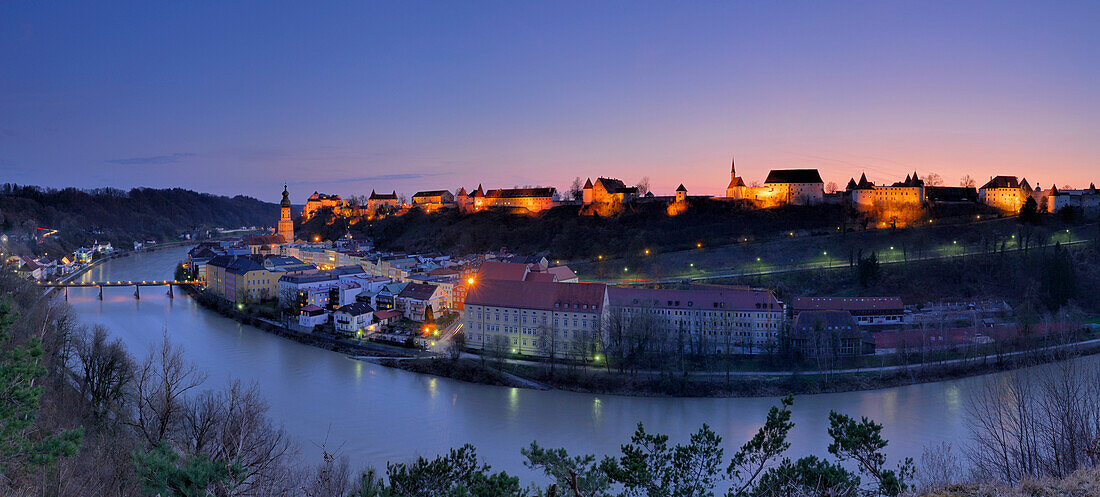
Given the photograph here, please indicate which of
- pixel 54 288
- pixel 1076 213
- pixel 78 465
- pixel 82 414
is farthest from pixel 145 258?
pixel 1076 213

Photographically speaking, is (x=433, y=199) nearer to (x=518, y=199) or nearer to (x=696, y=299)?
(x=518, y=199)

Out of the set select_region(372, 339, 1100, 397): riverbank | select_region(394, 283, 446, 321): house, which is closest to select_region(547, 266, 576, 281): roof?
select_region(394, 283, 446, 321): house

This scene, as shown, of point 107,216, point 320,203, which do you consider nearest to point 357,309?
point 320,203

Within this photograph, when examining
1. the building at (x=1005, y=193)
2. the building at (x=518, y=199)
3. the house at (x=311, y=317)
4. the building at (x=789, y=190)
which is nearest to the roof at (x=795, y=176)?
the building at (x=789, y=190)

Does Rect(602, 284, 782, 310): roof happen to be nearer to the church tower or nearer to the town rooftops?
the town rooftops

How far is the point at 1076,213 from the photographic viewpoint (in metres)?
21.8

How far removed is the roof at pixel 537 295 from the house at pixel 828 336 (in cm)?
394

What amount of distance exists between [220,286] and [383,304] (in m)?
7.93

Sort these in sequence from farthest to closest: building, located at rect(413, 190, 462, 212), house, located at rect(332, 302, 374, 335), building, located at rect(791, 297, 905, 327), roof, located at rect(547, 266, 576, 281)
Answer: building, located at rect(413, 190, 462, 212) < roof, located at rect(547, 266, 576, 281) < house, located at rect(332, 302, 374, 335) < building, located at rect(791, 297, 905, 327)

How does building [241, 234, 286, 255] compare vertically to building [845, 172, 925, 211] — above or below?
below

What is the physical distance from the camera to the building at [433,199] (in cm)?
3536

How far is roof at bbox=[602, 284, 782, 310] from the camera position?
42.1 feet

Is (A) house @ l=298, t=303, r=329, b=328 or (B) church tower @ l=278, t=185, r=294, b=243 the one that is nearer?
(A) house @ l=298, t=303, r=329, b=328

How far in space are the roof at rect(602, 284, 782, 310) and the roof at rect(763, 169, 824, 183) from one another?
15372 mm
